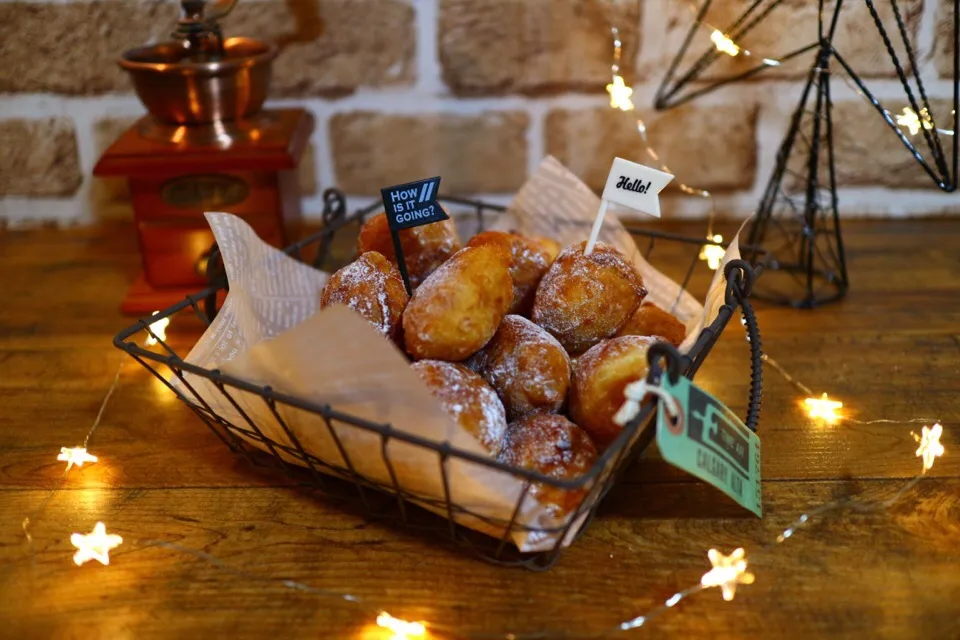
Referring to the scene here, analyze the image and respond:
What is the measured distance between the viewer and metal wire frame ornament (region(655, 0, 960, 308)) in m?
1.16

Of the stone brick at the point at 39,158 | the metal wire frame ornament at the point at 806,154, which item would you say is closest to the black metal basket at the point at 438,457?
the metal wire frame ornament at the point at 806,154

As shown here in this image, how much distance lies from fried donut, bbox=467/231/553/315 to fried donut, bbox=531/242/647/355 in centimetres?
6

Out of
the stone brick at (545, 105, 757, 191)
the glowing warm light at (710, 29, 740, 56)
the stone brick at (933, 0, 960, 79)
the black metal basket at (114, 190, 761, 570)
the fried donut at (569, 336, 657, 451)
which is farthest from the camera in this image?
the stone brick at (545, 105, 757, 191)

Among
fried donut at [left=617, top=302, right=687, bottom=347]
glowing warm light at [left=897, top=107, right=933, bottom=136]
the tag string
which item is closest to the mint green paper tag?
the tag string

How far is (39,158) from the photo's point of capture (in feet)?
5.10

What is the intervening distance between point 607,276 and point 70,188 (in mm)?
1137

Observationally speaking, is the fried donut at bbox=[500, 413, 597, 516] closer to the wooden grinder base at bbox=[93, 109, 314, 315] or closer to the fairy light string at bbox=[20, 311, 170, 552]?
the fairy light string at bbox=[20, 311, 170, 552]

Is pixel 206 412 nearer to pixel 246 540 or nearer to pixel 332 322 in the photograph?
pixel 246 540

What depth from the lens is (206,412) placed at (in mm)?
893

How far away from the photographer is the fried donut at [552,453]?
74cm

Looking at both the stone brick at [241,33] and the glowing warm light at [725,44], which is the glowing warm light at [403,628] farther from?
the stone brick at [241,33]

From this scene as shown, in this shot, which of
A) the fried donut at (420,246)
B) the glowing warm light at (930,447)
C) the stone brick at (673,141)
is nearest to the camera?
the glowing warm light at (930,447)

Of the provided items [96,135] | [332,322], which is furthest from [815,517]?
[96,135]

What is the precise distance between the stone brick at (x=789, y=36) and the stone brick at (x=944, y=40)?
0.03 meters
